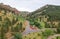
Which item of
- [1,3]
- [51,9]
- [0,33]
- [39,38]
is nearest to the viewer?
[0,33]

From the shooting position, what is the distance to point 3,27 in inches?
1366

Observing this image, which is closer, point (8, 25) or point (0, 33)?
point (0, 33)

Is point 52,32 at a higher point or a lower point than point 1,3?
lower

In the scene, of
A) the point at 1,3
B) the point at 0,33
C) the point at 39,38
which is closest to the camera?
the point at 0,33

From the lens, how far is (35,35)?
34.8 meters

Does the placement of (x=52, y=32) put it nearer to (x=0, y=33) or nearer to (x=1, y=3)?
(x=0, y=33)

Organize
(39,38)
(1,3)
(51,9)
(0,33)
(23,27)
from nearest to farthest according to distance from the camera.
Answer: (0,33)
(39,38)
(23,27)
(1,3)
(51,9)

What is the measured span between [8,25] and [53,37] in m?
7.33

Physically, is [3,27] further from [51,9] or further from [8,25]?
[51,9]

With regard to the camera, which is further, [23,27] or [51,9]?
[51,9]

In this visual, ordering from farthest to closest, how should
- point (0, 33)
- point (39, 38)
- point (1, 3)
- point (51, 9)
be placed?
point (51, 9) < point (1, 3) < point (39, 38) < point (0, 33)

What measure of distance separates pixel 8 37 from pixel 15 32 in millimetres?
2471

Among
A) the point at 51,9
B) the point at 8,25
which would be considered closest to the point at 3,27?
the point at 8,25

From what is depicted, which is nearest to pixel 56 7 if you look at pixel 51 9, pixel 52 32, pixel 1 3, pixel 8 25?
pixel 51 9
